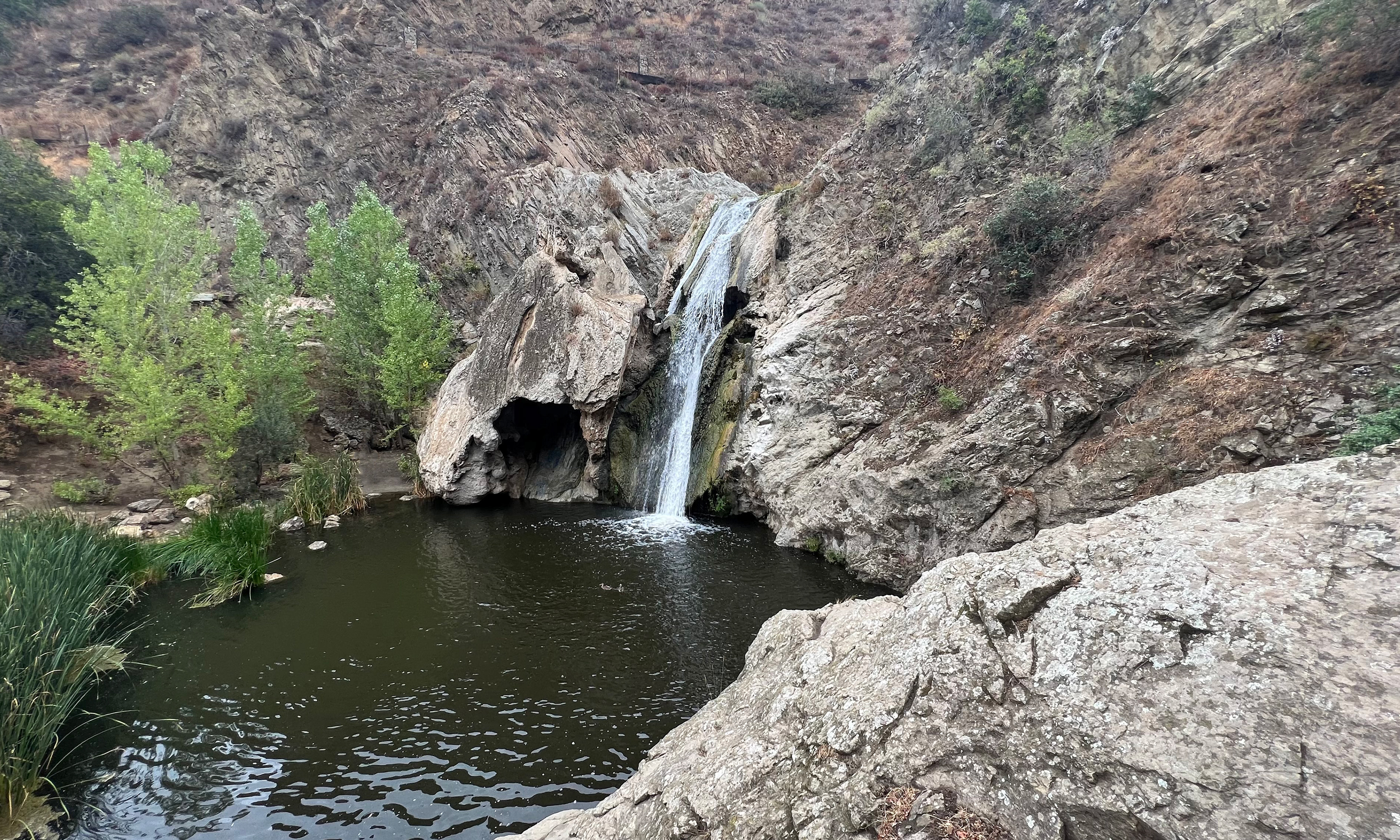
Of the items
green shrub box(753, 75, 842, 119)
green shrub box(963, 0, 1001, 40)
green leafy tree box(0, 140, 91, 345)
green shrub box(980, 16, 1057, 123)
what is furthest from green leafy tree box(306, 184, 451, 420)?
green shrub box(753, 75, 842, 119)

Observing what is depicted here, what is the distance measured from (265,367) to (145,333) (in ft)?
12.8

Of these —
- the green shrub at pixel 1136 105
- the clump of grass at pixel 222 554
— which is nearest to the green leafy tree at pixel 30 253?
the clump of grass at pixel 222 554

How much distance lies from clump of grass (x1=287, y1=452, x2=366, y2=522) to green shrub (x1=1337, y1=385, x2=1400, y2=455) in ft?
70.1

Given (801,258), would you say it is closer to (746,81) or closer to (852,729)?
(852,729)

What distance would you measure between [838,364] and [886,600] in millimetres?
10334

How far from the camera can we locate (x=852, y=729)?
404 cm

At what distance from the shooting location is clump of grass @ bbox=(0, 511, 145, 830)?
586 centimetres

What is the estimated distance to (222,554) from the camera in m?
12.1

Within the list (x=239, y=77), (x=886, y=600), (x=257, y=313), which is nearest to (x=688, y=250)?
(x=257, y=313)

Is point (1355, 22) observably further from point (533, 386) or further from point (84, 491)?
point (84, 491)

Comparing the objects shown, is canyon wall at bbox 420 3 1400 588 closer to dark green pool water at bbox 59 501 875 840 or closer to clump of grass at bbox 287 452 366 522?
dark green pool water at bbox 59 501 875 840

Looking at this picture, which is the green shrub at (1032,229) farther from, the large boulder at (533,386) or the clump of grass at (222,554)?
the clump of grass at (222,554)

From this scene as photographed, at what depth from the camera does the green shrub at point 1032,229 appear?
12.5 meters

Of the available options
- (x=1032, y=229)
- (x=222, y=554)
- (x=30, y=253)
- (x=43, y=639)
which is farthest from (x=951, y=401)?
(x=30, y=253)
